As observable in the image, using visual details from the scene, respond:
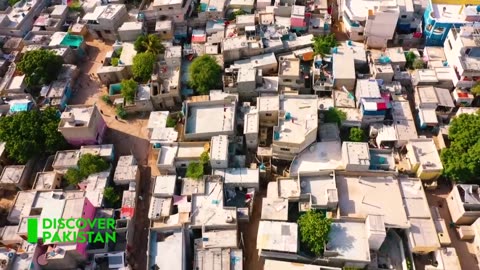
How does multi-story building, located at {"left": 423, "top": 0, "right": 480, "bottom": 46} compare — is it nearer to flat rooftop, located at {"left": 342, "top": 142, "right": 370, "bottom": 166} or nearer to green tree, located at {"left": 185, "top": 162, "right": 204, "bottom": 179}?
flat rooftop, located at {"left": 342, "top": 142, "right": 370, "bottom": 166}

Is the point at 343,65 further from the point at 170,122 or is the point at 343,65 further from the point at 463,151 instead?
the point at 170,122

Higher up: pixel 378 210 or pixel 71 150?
pixel 71 150

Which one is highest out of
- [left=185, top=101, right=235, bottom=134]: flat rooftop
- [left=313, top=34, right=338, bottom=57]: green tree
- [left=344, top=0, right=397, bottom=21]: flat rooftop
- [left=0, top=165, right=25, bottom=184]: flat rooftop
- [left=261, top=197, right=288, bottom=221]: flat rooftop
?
[left=344, top=0, right=397, bottom=21]: flat rooftop

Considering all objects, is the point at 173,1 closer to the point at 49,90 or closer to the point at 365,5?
the point at 49,90

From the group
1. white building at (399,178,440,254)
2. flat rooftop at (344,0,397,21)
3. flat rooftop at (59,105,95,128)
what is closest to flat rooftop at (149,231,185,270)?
flat rooftop at (59,105,95,128)

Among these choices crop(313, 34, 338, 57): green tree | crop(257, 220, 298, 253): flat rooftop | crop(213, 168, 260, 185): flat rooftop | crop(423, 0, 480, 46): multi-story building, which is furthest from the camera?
crop(313, 34, 338, 57): green tree

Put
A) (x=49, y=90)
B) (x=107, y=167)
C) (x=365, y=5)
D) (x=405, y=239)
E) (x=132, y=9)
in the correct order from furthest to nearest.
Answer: (x=132, y=9) < (x=365, y=5) < (x=49, y=90) < (x=107, y=167) < (x=405, y=239)

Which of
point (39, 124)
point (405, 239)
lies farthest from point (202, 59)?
point (405, 239)
